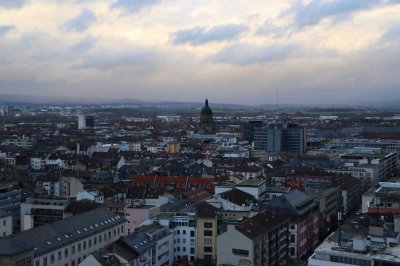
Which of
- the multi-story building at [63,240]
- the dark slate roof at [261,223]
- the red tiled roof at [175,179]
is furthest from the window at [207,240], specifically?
the red tiled roof at [175,179]

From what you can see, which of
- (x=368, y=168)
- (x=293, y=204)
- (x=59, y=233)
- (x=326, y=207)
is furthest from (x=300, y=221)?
(x=368, y=168)

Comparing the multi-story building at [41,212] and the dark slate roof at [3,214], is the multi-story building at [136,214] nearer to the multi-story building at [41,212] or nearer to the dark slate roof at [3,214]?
the multi-story building at [41,212]

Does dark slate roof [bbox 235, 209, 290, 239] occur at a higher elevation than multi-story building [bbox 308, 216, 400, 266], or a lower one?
lower

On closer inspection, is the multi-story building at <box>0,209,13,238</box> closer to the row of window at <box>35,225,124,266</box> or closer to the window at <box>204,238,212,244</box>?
the row of window at <box>35,225,124,266</box>

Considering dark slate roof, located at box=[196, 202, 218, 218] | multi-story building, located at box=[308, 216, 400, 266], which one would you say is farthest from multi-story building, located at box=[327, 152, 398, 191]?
multi-story building, located at box=[308, 216, 400, 266]

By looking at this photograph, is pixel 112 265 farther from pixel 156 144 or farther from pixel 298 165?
pixel 156 144

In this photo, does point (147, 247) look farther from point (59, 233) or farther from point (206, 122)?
point (206, 122)
